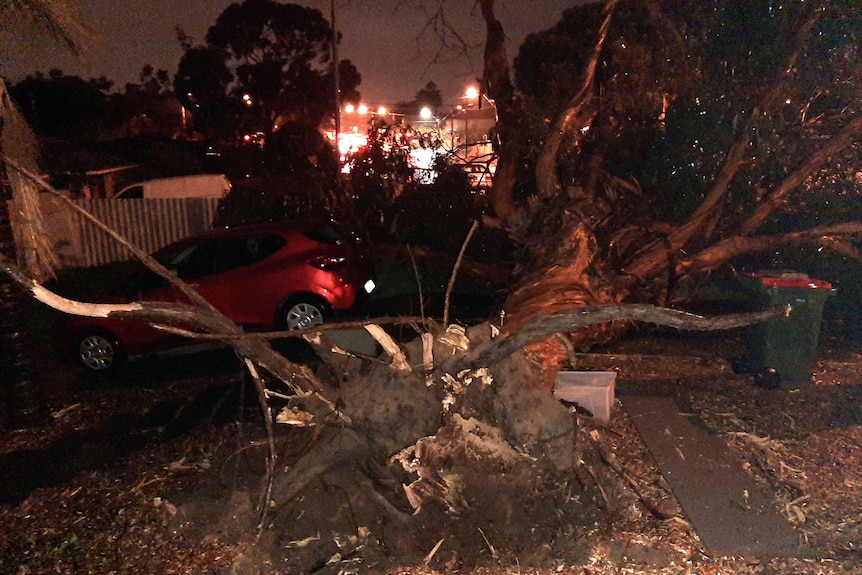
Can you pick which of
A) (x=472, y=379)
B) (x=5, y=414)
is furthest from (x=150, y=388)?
(x=472, y=379)

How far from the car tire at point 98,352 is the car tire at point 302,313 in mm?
2009

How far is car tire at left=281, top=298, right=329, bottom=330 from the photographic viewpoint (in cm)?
934

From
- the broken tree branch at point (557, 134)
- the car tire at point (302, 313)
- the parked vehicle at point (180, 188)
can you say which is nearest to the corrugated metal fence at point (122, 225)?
the parked vehicle at point (180, 188)

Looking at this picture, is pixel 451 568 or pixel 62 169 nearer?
pixel 451 568

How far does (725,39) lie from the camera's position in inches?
375

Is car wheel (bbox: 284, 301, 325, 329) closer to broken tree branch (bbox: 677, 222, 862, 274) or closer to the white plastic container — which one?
the white plastic container

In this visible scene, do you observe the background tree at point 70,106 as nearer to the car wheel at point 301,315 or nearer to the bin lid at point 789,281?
the car wheel at point 301,315

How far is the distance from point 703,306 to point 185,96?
31516mm

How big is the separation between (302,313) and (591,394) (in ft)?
15.1

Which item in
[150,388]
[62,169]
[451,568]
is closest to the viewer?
[451,568]

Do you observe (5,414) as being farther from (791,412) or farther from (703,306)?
(703,306)

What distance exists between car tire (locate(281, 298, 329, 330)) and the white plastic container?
4237 mm

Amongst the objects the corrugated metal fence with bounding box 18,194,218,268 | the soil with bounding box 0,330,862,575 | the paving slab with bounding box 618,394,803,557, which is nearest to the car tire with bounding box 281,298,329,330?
the soil with bounding box 0,330,862,575

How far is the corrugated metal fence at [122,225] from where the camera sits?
1619 centimetres
